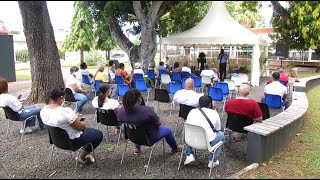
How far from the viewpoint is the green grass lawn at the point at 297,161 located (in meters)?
3.41

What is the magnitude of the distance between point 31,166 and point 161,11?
917cm

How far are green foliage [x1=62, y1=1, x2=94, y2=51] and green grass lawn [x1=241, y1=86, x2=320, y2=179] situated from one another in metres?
2.58

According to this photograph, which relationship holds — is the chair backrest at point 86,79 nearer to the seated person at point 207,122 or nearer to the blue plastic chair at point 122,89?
the blue plastic chair at point 122,89

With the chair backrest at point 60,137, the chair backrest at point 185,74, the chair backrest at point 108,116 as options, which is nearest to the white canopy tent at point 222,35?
the chair backrest at point 185,74

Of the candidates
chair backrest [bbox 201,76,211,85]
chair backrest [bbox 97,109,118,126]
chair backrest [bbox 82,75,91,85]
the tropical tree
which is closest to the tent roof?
chair backrest [bbox 201,76,211,85]

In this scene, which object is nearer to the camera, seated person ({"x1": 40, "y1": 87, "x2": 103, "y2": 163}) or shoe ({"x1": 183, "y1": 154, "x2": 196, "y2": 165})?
seated person ({"x1": 40, "y1": 87, "x2": 103, "y2": 163})

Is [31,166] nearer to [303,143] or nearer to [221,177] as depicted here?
[221,177]

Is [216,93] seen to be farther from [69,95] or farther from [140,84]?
[69,95]

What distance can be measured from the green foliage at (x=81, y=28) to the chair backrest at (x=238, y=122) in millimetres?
2291

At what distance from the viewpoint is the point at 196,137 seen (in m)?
3.44

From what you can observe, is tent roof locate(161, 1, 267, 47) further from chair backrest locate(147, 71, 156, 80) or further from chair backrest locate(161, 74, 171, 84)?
chair backrest locate(161, 74, 171, 84)

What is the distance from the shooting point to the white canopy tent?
436 inches

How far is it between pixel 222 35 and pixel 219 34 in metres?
0.16

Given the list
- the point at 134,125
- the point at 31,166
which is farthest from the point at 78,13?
the point at 31,166
